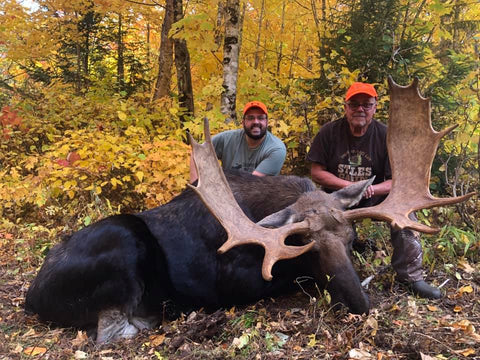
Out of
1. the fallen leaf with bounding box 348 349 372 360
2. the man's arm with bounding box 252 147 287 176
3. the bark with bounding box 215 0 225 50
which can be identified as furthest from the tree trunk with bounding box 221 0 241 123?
the fallen leaf with bounding box 348 349 372 360

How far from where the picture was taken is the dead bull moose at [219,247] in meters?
3.35

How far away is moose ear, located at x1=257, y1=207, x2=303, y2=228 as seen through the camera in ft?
11.3

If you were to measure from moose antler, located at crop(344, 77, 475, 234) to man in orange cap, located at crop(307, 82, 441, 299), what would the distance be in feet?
2.20

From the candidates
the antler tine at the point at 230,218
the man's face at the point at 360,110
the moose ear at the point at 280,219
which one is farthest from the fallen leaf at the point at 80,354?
the man's face at the point at 360,110

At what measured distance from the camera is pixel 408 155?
3.67m

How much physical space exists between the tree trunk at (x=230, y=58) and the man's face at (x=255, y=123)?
6.50ft

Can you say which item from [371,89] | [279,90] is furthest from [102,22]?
[371,89]

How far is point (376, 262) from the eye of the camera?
14.5 ft

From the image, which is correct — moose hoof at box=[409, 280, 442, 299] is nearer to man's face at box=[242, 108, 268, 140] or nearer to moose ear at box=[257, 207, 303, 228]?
moose ear at box=[257, 207, 303, 228]


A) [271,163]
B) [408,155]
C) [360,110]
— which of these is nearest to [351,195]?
[408,155]

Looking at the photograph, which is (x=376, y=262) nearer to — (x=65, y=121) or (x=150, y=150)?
(x=150, y=150)

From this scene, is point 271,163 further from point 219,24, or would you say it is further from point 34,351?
point 219,24

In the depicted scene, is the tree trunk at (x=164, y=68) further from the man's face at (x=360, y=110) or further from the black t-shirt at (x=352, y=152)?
the man's face at (x=360, y=110)

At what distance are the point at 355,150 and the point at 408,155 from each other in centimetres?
126
